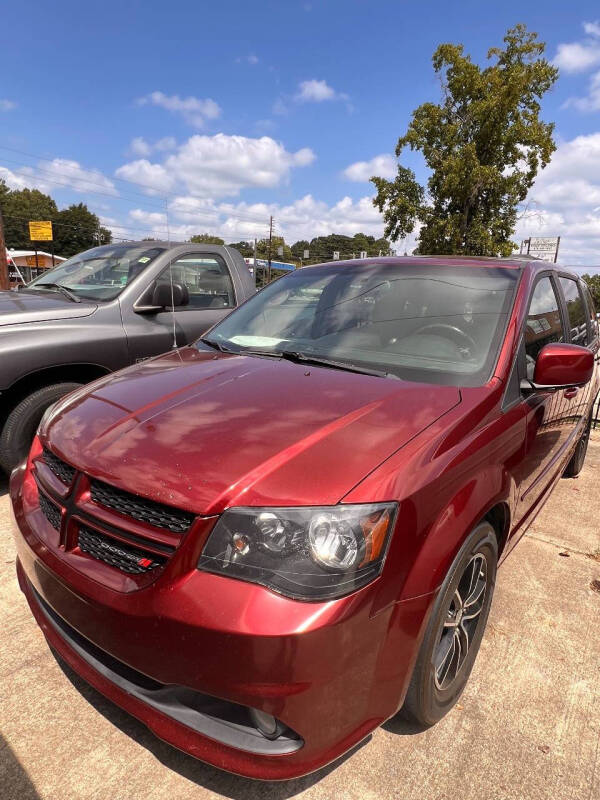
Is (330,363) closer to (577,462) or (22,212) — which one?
(577,462)

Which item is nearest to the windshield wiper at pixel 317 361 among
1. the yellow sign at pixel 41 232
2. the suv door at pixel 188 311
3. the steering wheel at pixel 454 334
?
the steering wheel at pixel 454 334

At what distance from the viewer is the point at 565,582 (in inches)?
118

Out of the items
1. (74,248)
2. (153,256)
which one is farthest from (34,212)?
(153,256)

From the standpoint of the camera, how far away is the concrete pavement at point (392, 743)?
168cm

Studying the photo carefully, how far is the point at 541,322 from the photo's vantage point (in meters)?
2.73

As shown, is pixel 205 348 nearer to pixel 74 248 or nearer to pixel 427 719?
pixel 427 719

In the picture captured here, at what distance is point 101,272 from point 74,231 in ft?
295

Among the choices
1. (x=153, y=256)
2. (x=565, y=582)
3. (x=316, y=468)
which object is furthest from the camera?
(x=153, y=256)

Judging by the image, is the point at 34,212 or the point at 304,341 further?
the point at 34,212

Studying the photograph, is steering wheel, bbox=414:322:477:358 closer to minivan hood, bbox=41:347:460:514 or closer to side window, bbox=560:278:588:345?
minivan hood, bbox=41:347:460:514

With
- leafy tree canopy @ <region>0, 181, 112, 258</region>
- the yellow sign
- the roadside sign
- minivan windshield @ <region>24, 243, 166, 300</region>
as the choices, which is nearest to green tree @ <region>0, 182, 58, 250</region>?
leafy tree canopy @ <region>0, 181, 112, 258</region>

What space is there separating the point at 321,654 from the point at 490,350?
1.49 meters

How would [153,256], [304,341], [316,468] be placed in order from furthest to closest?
[153,256] < [304,341] < [316,468]

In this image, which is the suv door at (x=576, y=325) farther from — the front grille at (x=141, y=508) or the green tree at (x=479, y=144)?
the green tree at (x=479, y=144)
